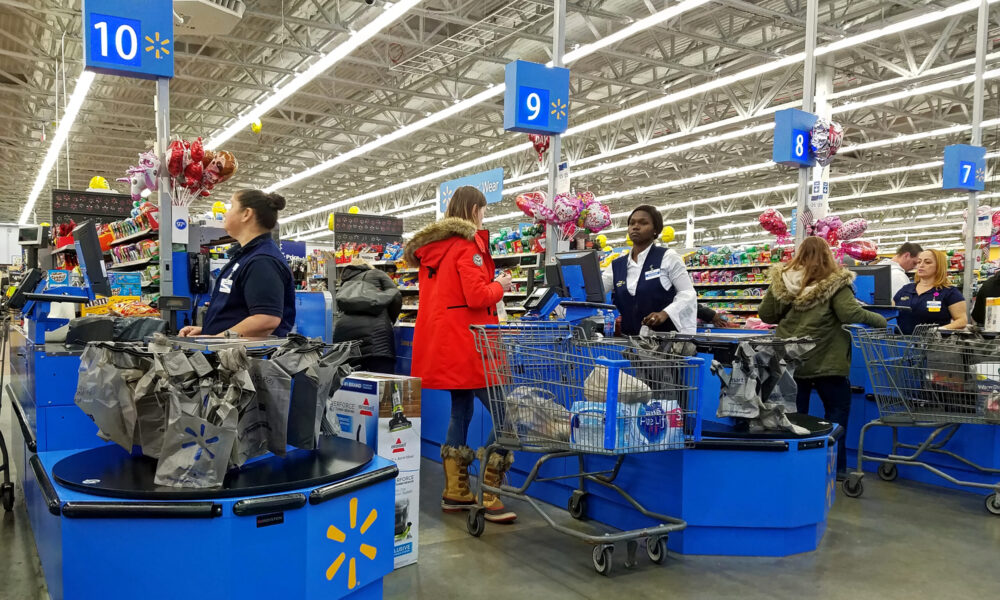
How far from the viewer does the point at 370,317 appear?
16.2 feet

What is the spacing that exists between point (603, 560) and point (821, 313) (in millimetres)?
2140

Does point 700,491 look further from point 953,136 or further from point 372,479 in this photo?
point 953,136

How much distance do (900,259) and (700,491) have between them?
15.2ft

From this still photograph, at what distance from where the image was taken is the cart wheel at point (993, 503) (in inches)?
155

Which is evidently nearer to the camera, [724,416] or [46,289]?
[724,416]

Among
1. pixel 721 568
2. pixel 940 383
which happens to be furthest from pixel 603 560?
pixel 940 383

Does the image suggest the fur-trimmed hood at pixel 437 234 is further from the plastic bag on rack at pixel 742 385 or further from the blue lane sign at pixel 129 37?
the blue lane sign at pixel 129 37

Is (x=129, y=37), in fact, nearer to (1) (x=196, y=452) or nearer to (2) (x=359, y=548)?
(1) (x=196, y=452)

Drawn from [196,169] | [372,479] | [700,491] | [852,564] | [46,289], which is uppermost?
[196,169]

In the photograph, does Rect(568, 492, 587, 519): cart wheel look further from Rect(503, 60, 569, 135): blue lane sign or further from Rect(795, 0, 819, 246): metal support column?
Rect(795, 0, 819, 246): metal support column

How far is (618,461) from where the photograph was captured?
329 cm

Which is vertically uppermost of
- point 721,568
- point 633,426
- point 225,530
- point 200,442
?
point 200,442

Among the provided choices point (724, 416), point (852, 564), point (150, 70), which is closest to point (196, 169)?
point (150, 70)

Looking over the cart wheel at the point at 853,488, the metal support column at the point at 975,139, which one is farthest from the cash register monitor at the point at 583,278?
the metal support column at the point at 975,139
